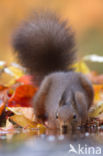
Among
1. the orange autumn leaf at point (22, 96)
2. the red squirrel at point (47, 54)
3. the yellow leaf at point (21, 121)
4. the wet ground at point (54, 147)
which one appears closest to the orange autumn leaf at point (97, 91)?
the red squirrel at point (47, 54)

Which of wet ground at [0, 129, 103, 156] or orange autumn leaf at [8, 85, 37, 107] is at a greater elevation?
orange autumn leaf at [8, 85, 37, 107]

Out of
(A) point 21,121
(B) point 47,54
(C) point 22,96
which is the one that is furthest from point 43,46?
(A) point 21,121

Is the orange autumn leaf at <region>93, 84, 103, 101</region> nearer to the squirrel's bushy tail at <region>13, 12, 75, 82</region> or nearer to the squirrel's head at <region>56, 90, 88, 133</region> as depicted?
the squirrel's bushy tail at <region>13, 12, 75, 82</region>

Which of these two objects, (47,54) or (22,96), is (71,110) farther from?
→ (47,54)

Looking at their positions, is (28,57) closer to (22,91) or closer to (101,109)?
(22,91)

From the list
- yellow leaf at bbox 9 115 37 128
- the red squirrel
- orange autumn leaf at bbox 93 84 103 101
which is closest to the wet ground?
yellow leaf at bbox 9 115 37 128

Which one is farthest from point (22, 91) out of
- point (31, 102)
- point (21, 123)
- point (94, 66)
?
point (94, 66)
